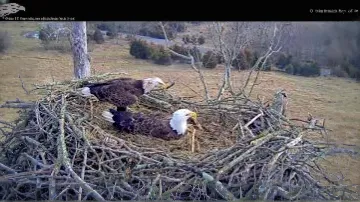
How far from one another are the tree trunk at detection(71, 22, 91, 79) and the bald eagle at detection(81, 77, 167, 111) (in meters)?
0.18

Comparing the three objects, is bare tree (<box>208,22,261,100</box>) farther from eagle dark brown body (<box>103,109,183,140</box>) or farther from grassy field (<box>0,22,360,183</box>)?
eagle dark brown body (<box>103,109,183,140</box>)

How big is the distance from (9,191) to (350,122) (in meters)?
1.11

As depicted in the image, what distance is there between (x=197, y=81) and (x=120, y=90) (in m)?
0.50

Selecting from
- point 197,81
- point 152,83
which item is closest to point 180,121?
point 152,83

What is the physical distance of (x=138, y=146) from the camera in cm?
177

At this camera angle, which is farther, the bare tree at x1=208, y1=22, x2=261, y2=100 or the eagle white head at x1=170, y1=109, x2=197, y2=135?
the eagle white head at x1=170, y1=109, x2=197, y2=135

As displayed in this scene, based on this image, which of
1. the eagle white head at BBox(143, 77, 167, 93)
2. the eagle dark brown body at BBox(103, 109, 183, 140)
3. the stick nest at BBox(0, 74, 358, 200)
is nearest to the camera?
the stick nest at BBox(0, 74, 358, 200)

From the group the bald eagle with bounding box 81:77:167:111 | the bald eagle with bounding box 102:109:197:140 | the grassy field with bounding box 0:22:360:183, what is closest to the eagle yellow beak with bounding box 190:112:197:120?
the bald eagle with bounding box 102:109:197:140

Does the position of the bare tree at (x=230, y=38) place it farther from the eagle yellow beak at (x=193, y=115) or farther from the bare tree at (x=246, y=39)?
the eagle yellow beak at (x=193, y=115)

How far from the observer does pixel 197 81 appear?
5.37ft

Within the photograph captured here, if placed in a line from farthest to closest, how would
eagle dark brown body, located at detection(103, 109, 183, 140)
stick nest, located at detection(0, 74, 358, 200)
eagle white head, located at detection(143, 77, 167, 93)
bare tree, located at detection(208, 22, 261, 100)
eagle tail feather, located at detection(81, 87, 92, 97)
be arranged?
eagle tail feather, located at detection(81, 87, 92, 97), eagle dark brown body, located at detection(103, 109, 183, 140), eagle white head, located at detection(143, 77, 167, 93), stick nest, located at detection(0, 74, 358, 200), bare tree, located at detection(208, 22, 261, 100)

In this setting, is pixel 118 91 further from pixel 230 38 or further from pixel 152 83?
pixel 230 38

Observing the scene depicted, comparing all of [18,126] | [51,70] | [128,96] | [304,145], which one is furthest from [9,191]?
[304,145]

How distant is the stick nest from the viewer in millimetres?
1471
